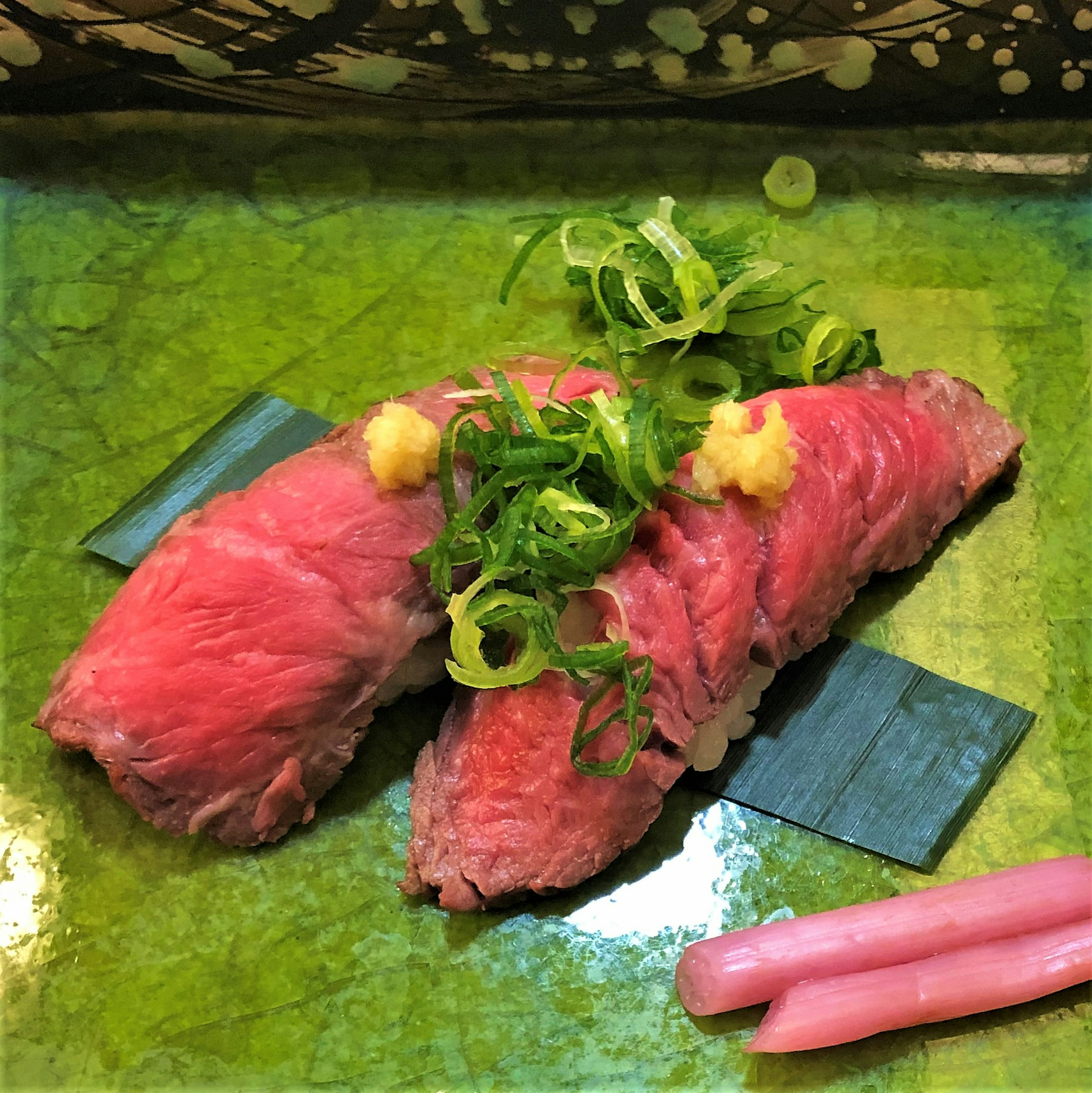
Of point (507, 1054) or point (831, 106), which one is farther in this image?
point (831, 106)

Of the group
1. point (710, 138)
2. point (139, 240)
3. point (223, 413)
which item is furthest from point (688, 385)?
point (139, 240)

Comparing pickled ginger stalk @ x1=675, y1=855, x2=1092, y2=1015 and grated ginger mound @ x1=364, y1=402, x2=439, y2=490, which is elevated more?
grated ginger mound @ x1=364, y1=402, x2=439, y2=490

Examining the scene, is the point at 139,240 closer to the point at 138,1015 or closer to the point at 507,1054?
the point at 138,1015

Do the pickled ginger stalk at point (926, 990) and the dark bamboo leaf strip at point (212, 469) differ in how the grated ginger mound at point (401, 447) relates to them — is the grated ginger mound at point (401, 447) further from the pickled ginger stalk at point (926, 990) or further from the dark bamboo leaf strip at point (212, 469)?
the pickled ginger stalk at point (926, 990)

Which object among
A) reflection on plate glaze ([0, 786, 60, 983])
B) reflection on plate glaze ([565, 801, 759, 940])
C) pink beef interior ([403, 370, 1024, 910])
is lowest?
reflection on plate glaze ([565, 801, 759, 940])

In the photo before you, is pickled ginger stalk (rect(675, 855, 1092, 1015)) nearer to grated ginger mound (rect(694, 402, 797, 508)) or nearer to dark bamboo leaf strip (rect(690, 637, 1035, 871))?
dark bamboo leaf strip (rect(690, 637, 1035, 871))

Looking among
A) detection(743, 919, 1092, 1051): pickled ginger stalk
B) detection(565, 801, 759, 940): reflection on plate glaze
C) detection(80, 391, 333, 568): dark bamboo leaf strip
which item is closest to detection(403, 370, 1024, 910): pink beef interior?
detection(565, 801, 759, 940): reflection on plate glaze
